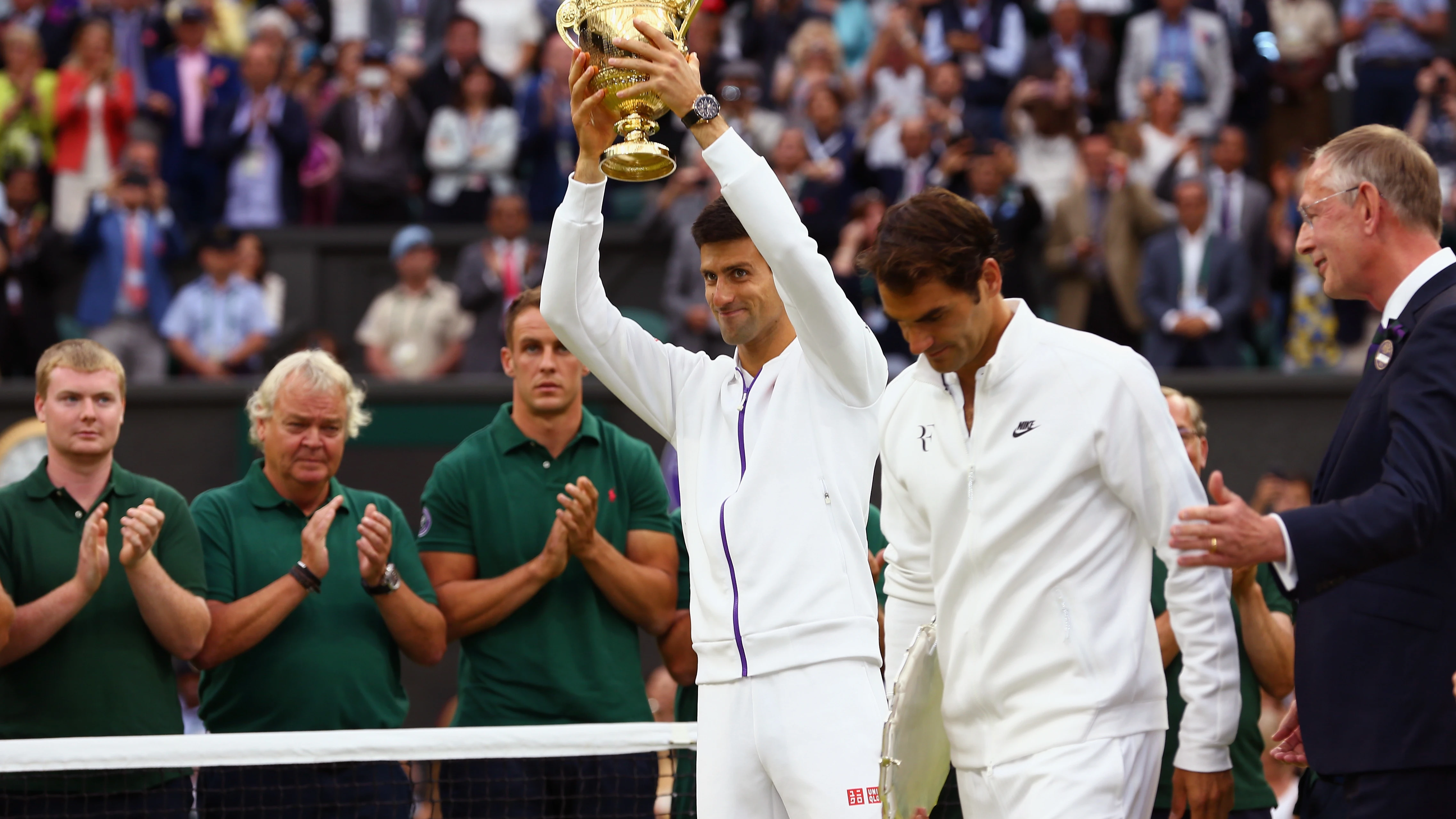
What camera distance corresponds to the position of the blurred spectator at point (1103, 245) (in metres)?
12.4

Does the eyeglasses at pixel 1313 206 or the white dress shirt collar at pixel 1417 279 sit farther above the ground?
the eyeglasses at pixel 1313 206

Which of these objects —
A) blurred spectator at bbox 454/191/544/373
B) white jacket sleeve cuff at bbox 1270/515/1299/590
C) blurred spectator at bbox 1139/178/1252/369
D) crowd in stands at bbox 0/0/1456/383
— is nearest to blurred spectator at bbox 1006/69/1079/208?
crowd in stands at bbox 0/0/1456/383

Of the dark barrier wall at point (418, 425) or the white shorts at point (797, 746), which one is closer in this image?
the white shorts at point (797, 746)

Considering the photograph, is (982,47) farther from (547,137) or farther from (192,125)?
(192,125)

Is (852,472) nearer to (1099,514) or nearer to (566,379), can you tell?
(1099,514)

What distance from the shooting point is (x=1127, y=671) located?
387cm

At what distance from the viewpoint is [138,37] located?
47.8 ft

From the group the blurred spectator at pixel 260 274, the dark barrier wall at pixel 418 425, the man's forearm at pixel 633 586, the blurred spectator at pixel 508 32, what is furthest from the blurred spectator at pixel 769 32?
the man's forearm at pixel 633 586

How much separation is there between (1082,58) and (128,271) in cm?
833

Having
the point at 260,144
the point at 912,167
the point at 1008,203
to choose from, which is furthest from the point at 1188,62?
the point at 260,144

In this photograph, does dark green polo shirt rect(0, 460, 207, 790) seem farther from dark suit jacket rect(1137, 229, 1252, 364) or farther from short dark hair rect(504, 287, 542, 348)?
dark suit jacket rect(1137, 229, 1252, 364)

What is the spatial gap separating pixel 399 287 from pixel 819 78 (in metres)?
3.91

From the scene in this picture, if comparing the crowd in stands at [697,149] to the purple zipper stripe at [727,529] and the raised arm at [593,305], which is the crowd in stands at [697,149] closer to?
the raised arm at [593,305]

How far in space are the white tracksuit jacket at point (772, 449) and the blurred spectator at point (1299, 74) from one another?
11.2 m
